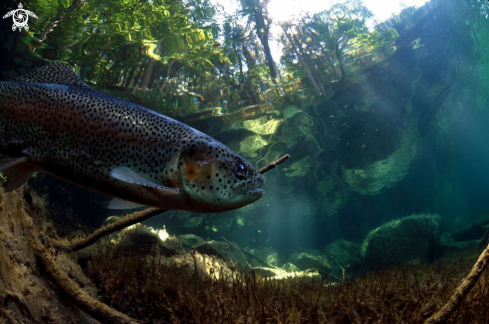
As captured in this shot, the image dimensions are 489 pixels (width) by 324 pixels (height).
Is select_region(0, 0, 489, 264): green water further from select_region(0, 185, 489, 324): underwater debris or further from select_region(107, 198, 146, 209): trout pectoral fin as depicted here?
select_region(107, 198, 146, 209): trout pectoral fin

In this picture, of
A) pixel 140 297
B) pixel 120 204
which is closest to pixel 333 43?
pixel 140 297

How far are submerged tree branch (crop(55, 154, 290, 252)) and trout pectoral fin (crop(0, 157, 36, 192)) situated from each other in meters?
1.62

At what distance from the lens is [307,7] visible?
10.7 m

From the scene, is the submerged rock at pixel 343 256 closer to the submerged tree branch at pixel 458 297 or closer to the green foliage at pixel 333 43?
the green foliage at pixel 333 43

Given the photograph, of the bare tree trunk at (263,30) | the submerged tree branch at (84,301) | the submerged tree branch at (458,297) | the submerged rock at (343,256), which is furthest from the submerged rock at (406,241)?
the submerged tree branch at (84,301)

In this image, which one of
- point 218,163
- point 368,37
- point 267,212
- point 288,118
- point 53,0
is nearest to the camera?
Result: point 218,163

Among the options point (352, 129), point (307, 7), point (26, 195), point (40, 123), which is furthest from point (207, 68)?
point (352, 129)

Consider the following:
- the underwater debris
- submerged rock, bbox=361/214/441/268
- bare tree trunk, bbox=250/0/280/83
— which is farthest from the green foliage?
submerged rock, bbox=361/214/441/268

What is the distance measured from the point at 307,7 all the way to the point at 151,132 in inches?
436

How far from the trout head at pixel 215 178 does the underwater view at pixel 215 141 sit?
0.01m

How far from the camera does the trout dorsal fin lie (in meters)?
2.03

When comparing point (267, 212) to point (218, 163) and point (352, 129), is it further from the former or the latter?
point (218, 163)

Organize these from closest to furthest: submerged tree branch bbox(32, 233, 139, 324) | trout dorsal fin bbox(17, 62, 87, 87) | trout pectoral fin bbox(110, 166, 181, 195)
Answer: trout pectoral fin bbox(110, 166, 181, 195), trout dorsal fin bbox(17, 62, 87, 87), submerged tree branch bbox(32, 233, 139, 324)

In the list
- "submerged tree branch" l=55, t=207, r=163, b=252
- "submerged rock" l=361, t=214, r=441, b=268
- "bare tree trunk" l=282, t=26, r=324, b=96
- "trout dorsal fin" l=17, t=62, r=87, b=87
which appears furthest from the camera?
"submerged rock" l=361, t=214, r=441, b=268
